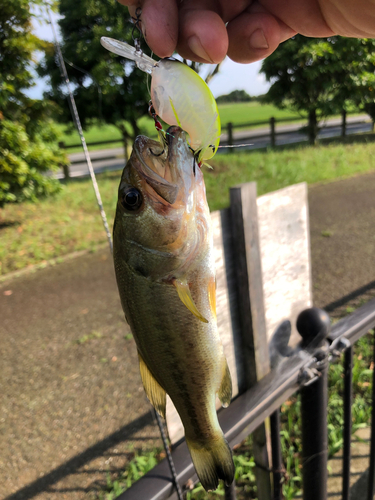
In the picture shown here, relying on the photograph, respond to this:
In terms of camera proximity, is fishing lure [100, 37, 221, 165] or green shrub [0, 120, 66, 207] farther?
green shrub [0, 120, 66, 207]

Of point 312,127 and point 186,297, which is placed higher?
point 312,127

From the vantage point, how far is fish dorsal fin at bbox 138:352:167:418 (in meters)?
1.00

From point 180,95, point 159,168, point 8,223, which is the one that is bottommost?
point 8,223

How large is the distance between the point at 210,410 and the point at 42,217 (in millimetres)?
7649

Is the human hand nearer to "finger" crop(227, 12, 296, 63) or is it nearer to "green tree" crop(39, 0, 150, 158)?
"finger" crop(227, 12, 296, 63)

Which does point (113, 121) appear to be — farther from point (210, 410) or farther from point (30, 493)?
point (210, 410)

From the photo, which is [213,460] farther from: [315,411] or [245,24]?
[245,24]

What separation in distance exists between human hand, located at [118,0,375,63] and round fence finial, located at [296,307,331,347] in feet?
4.01

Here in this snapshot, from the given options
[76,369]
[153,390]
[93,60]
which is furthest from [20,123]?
[153,390]

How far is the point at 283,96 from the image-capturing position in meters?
15.8

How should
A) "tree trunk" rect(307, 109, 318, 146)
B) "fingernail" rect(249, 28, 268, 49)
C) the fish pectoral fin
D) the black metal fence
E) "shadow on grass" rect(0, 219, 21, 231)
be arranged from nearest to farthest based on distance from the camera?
the fish pectoral fin → "fingernail" rect(249, 28, 268, 49) → the black metal fence → "shadow on grass" rect(0, 219, 21, 231) → "tree trunk" rect(307, 109, 318, 146)

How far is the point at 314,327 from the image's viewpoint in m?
1.88

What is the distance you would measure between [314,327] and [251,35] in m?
1.33

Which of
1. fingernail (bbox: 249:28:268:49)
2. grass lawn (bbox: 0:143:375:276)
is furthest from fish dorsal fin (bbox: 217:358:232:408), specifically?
grass lawn (bbox: 0:143:375:276)
